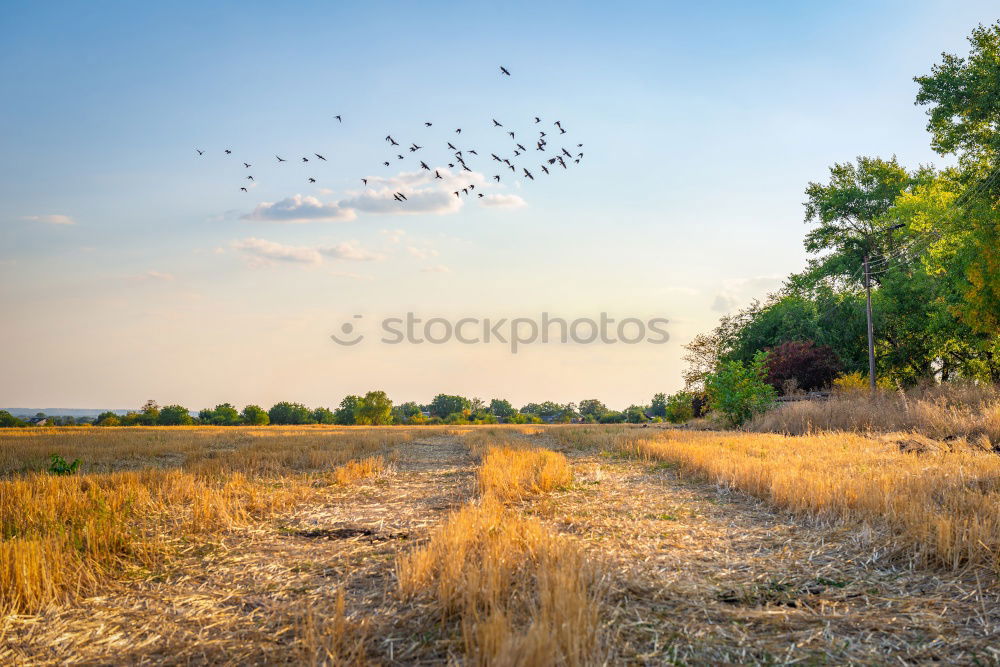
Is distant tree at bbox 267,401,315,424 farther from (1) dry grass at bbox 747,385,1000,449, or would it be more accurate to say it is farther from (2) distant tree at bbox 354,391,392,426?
(1) dry grass at bbox 747,385,1000,449

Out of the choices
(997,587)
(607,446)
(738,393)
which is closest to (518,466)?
(997,587)

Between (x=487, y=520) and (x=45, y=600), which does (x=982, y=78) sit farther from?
(x=45, y=600)

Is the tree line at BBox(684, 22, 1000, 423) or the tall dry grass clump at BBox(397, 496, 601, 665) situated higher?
the tree line at BBox(684, 22, 1000, 423)

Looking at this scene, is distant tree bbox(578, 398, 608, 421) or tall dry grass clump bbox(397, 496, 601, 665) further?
distant tree bbox(578, 398, 608, 421)

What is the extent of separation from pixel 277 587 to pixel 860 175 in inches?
2580

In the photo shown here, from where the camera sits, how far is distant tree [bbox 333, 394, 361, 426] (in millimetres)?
128375

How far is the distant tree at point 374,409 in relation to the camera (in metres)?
120

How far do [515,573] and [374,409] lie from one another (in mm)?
120232


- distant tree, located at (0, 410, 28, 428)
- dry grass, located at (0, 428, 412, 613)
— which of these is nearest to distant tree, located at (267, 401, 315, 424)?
distant tree, located at (0, 410, 28, 428)

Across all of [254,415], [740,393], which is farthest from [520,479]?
[254,415]

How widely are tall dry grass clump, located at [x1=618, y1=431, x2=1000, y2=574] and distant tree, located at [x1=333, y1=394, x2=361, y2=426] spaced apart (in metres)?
118

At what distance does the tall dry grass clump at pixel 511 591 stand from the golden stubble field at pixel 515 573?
0.07 ft

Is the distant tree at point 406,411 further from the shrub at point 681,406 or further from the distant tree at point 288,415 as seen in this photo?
the shrub at point 681,406

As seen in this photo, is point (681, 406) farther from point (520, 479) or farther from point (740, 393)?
point (520, 479)
